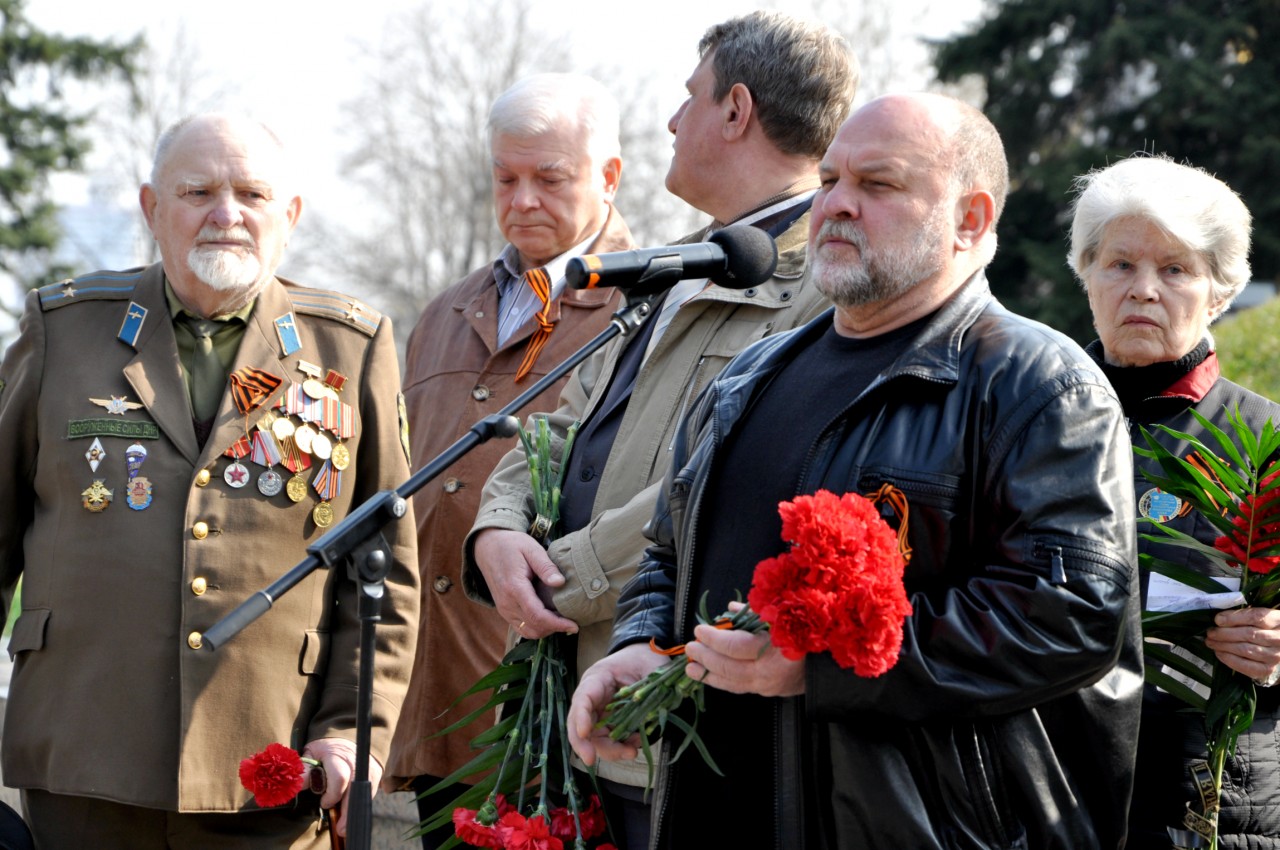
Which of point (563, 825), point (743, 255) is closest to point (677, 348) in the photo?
point (743, 255)

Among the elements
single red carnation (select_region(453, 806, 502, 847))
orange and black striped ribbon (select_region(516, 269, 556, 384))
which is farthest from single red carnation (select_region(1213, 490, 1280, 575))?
orange and black striped ribbon (select_region(516, 269, 556, 384))

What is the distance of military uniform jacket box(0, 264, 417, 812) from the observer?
140 inches

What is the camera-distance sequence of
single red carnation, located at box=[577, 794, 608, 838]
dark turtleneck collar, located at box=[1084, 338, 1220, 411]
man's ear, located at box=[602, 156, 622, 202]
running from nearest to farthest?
1. single red carnation, located at box=[577, 794, 608, 838]
2. dark turtleneck collar, located at box=[1084, 338, 1220, 411]
3. man's ear, located at box=[602, 156, 622, 202]

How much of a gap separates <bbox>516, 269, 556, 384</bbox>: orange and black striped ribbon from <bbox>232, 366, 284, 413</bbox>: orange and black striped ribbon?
2.64 feet

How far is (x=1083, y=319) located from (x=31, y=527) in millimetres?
18365

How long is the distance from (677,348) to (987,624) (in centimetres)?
134

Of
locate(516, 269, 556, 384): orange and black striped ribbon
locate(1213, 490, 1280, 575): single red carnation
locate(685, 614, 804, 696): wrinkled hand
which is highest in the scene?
locate(516, 269, 556, 384): orange and black striped ribbon

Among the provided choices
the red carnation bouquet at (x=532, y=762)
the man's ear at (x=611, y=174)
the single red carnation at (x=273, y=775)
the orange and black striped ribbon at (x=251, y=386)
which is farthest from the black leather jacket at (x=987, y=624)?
the man's ear at (x=611, y=174)

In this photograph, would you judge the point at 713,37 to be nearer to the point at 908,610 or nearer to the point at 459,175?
the point at 908,610

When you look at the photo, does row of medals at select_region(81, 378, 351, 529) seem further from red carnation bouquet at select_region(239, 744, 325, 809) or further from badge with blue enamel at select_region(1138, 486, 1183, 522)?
badge with blue enamel at select_region(1138, 486, 1183, 522)

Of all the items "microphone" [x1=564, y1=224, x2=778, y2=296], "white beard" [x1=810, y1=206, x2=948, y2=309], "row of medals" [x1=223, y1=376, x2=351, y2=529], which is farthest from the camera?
"row of medals" [x1=223, y1=376, x2=351, y2=529]

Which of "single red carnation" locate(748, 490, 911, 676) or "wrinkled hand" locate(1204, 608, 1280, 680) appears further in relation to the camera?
"wrinkled hand" locate(1204, 608, 1280, 680)

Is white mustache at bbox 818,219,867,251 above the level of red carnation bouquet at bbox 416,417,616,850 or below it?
above

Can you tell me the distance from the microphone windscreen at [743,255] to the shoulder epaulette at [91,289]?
168cm
